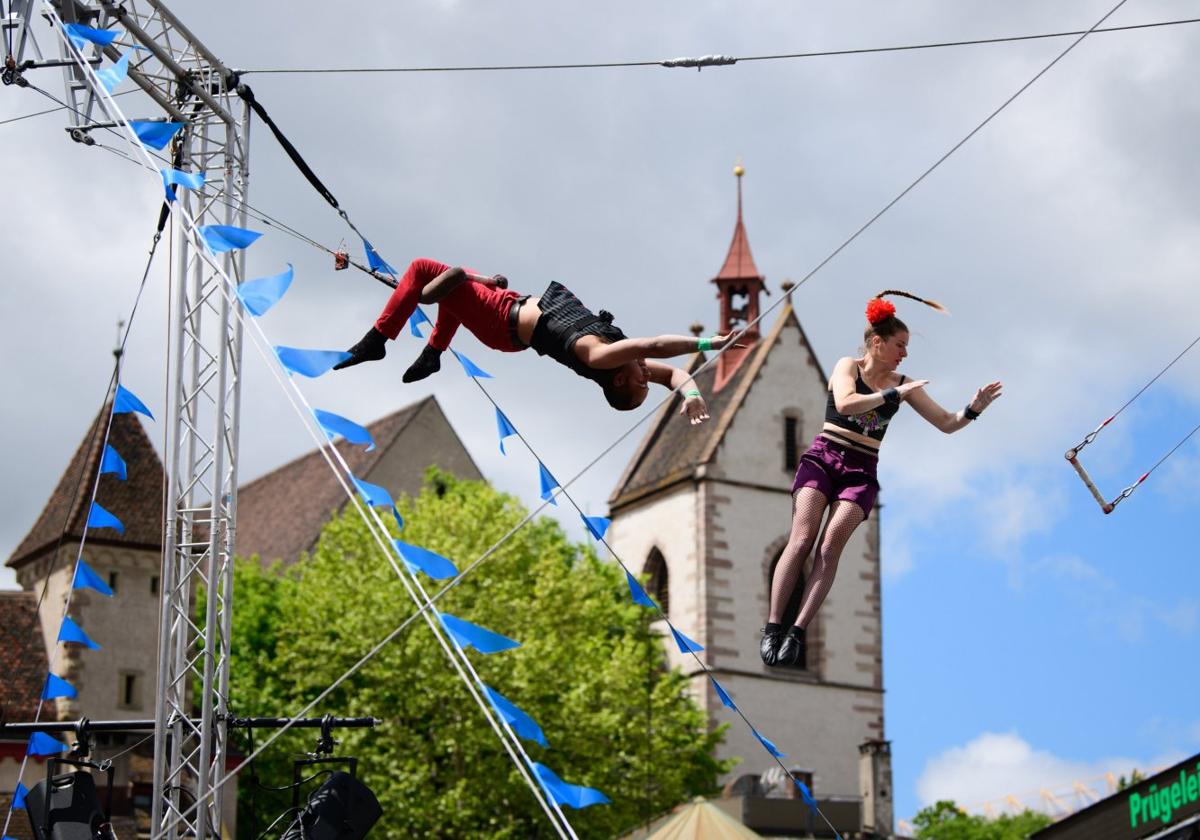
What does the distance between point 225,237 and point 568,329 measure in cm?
278

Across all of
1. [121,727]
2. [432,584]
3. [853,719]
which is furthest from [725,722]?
[121,727]

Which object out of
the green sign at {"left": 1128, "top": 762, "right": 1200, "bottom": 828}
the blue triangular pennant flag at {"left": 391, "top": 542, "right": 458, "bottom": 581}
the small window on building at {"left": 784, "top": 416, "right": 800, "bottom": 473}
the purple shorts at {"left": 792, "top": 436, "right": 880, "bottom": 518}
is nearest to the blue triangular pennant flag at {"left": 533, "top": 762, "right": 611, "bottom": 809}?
the blue triangular pennant flag at {"left": 391, "top": 542, "right": 458, "bottom": 581}

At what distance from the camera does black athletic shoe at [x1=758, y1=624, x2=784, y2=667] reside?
7746 millimetres

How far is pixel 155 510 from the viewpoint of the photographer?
108ft

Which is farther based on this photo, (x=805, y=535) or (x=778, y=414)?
(x=778, y=414)

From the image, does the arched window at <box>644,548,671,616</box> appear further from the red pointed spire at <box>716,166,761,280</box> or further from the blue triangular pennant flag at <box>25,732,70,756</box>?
the blue triangular pennant flag at <box>25,732,70,756</box>

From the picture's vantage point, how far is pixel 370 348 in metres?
8.66

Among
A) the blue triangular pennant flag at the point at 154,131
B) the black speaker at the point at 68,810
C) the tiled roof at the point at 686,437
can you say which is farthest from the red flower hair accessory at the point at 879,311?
the tiled roof at the point at 686,437

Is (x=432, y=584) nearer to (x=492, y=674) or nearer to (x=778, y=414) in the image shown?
(x=492, y=674)

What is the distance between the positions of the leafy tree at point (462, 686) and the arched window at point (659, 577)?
10235mm

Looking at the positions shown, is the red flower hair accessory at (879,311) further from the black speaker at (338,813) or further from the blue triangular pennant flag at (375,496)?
the black speaker at (338,813)

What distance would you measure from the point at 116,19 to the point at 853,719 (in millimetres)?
38128

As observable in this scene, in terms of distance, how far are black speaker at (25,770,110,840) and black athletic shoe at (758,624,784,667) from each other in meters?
5.00

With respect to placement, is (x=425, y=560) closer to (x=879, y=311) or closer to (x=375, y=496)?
(x=375, y=496)
